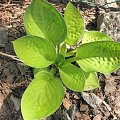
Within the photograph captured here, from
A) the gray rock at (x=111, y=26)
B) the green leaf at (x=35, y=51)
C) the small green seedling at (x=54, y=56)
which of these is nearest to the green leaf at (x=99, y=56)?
the small green seedling at (x=54, y=56)

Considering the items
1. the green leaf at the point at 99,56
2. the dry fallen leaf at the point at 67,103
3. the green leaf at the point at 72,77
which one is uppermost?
the green leaf at the point at 99,56

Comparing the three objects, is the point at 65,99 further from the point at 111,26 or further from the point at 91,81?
the point at 111,26

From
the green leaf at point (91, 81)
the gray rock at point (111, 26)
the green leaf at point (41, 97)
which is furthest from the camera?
the gray rock at point (111, 26)

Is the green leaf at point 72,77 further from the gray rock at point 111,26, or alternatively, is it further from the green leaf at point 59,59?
the gray rock at point 111,26

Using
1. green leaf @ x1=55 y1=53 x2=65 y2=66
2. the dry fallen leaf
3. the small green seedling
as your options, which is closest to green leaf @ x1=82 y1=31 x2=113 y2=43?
the small green seedling

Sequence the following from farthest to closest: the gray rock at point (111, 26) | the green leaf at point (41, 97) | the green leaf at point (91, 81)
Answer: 1. the gray rock at point (111, 26)
2. the green leaf at point (91, 81)
3. the green leaf at point (41, 97)

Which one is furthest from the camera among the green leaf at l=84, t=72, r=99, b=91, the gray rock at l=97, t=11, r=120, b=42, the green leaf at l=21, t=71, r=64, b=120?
the gray rock at l=97, t=11, r=120, b=42

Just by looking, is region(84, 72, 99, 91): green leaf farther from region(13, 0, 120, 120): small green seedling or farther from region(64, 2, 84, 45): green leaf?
region(64, 2, 84, 45): green leaf

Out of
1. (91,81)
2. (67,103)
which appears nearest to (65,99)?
(67,103)
